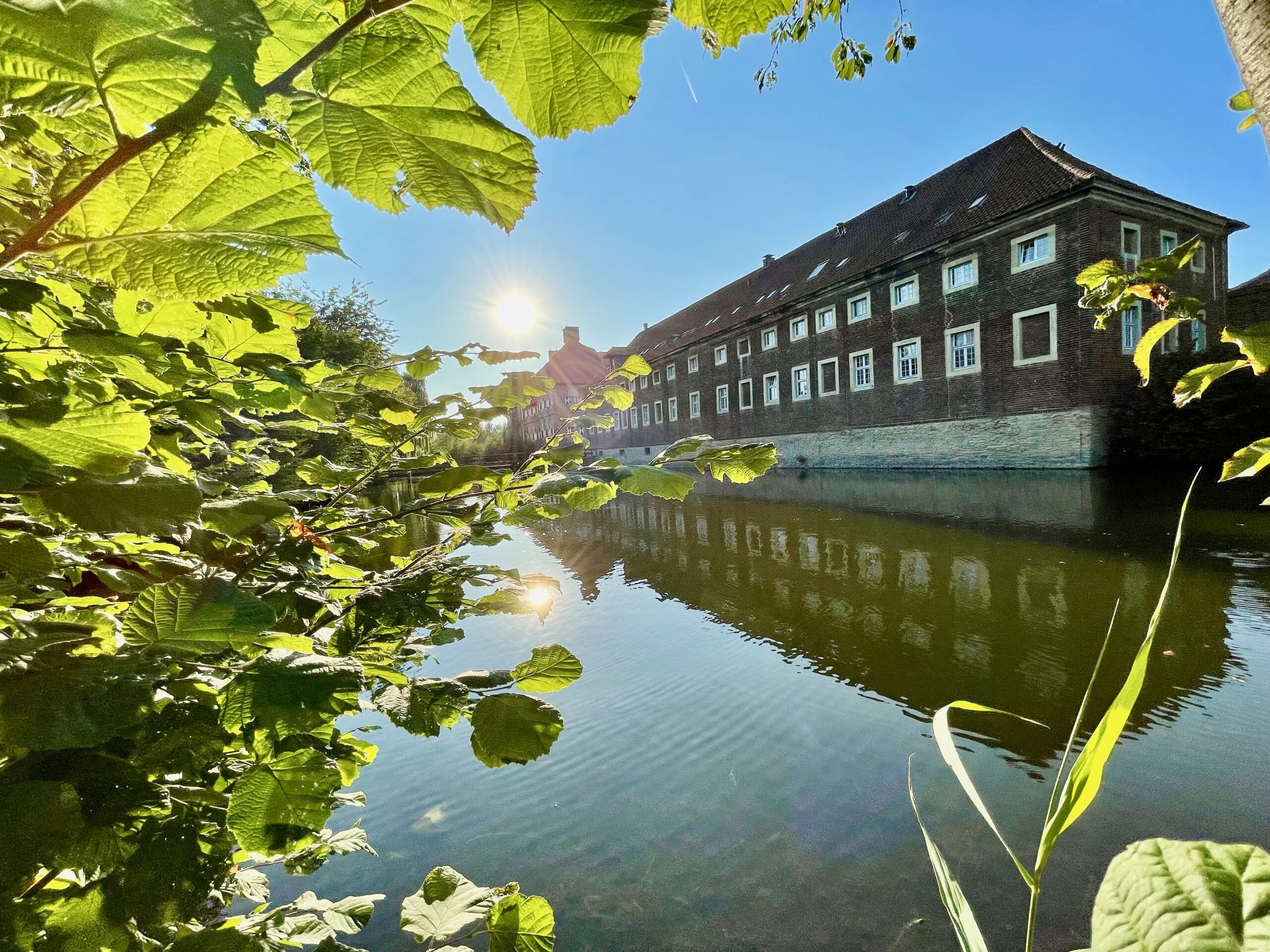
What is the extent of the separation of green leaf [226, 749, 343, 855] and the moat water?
81.3 inches

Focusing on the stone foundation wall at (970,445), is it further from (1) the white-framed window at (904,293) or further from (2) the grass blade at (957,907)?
(2) the grass blade at (957,907)

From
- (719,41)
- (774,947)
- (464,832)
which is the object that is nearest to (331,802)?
(719,41)

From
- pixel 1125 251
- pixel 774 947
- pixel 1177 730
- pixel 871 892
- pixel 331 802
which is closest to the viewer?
pixel 331 802

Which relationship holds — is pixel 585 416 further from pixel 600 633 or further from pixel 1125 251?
pixel 1125 251

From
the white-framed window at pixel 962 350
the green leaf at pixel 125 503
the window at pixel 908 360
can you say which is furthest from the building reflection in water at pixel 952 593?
the window at pixel 908 360

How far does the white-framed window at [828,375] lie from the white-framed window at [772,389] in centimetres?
254

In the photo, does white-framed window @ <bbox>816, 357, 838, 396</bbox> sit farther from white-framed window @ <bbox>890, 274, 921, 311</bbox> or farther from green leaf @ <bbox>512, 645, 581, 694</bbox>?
green leaf @ <bbox>512, 645, 581, 694</bbox>

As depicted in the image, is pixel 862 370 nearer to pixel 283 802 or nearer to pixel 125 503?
pixel 283 802

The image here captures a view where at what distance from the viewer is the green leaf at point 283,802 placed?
27.2 inches

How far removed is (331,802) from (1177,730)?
457cm

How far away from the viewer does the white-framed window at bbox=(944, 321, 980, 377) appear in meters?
19.5

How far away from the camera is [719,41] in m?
0.58

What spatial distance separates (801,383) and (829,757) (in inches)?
1003

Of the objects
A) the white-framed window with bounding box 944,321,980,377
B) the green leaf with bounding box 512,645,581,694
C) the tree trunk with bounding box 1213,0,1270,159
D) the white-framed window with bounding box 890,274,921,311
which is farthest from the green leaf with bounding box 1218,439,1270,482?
the white-framed window with bounding box 890,274,921,311
